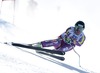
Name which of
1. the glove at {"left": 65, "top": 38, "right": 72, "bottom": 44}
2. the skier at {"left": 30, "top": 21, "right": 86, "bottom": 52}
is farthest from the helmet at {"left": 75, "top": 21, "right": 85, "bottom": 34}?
the glove at {"left": 65, "top": 38, "right": 72, "bottom": 44}

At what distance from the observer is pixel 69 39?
1120 cm

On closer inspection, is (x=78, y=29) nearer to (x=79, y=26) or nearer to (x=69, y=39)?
Result: (x=79, y=26)

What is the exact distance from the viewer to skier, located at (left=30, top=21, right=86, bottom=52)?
1098 cm

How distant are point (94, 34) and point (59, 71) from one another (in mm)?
30750

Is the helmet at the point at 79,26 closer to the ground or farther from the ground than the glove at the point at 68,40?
farther from the ground

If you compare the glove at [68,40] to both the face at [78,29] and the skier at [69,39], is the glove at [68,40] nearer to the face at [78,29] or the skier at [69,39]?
the skier at [69,39]

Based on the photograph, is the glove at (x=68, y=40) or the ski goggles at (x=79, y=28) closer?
the ski goggles at (x=79, y=28)

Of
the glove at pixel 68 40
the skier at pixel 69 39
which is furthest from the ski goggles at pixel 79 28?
the glove at pixel 68 40

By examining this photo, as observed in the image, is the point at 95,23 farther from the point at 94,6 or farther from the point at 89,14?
the point at 94,6

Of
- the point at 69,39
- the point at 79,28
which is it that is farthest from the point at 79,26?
the point at 69,39

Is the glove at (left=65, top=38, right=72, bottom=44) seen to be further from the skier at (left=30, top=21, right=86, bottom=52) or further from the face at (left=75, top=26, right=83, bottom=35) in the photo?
Result: the face at (left=75, top=26, right=83, bottom=35)

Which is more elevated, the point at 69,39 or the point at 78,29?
the point at 78,29

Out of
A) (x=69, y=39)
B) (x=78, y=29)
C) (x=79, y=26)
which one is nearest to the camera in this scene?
(x=79, y=26)

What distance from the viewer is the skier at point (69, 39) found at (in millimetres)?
10984
